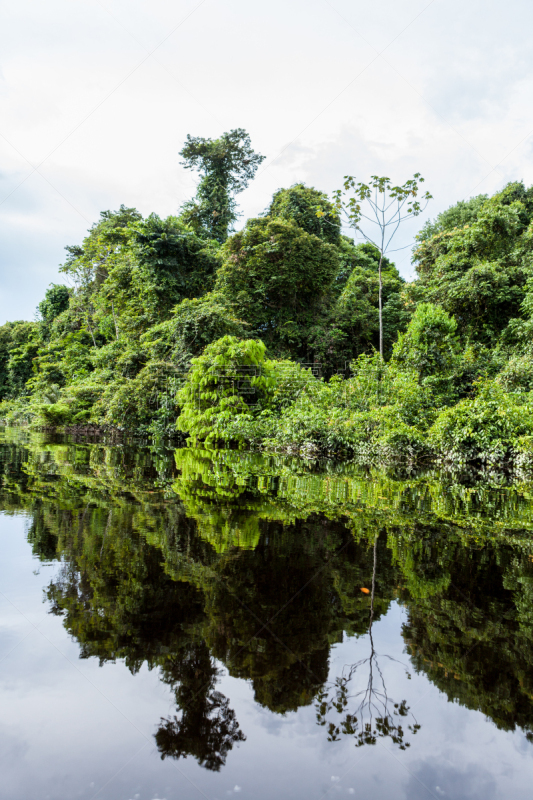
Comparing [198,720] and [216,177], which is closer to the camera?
[198,720]

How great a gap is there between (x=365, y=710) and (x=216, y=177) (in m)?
27.0

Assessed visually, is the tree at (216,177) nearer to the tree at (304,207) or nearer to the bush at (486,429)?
the tree at (304,207)

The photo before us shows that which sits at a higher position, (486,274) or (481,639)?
(486,274)

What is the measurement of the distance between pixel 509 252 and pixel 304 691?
1835 cm

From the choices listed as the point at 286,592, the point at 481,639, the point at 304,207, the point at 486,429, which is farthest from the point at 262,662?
the point at 304,207

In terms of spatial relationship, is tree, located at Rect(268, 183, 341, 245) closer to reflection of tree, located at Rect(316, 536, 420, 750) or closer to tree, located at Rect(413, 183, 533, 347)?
tree, located at Rect(413, 183, 533, 347)

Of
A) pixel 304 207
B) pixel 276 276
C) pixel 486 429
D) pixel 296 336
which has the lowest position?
pixel 486 429

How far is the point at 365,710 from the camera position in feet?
4.89

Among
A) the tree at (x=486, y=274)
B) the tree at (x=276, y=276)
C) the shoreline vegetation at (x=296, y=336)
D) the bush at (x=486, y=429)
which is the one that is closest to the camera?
the bush at (x=486, y=429)

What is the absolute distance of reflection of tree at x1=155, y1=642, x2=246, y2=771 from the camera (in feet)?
4.25

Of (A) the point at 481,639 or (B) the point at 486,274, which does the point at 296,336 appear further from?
(A) the point at 481,639

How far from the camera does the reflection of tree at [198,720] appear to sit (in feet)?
4.25

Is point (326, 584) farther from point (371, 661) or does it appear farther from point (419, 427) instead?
point (419, 427)

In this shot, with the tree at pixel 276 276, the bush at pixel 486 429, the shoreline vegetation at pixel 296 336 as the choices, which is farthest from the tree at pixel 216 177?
the bush at pixel 486 429
